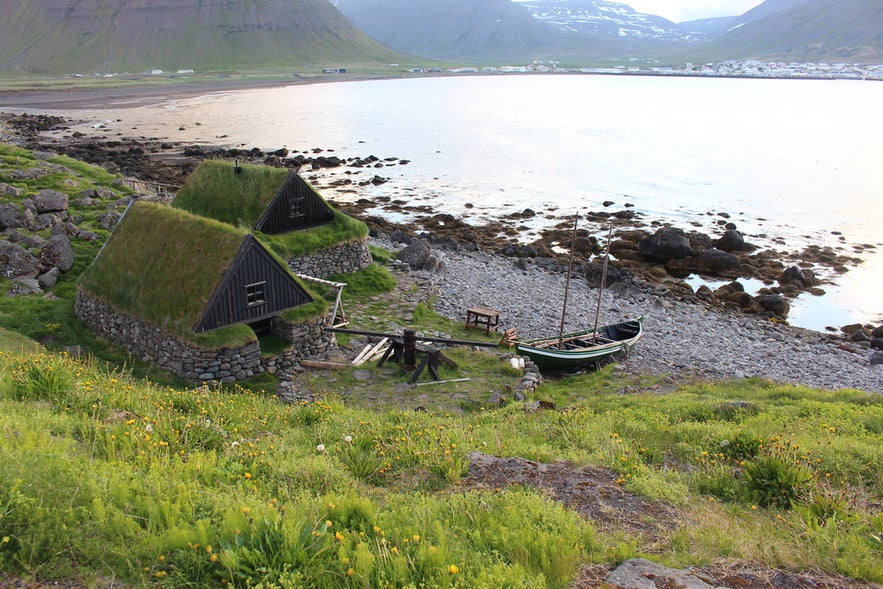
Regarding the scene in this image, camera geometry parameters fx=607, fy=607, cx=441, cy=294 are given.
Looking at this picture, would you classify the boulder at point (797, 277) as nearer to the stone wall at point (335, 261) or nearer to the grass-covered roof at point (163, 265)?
the stone wall at point (335, 261)

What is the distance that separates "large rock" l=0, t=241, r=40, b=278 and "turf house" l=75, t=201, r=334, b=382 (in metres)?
5.53

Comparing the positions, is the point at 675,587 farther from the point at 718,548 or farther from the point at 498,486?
the point at 498,486

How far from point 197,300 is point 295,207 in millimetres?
11648

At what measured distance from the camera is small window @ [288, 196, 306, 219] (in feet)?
94.8

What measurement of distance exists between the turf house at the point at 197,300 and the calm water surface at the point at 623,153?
29549 millimetres

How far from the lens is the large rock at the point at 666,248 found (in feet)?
143

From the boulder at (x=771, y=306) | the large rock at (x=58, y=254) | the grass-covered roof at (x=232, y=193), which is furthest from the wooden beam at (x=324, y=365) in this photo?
the boulder at (x=771, y=306)

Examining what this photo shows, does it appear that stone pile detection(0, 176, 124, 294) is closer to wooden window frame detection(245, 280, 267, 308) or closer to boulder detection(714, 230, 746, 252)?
wooden window frame detection(245, 280, 267, 308)

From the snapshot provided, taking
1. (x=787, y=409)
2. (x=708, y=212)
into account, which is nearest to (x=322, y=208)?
(x=787, y=409)

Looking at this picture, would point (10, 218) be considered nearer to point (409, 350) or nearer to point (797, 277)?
point (409, 350)

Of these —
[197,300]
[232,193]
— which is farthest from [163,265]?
[232,193]

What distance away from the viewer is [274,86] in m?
189

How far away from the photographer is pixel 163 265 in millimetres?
19719

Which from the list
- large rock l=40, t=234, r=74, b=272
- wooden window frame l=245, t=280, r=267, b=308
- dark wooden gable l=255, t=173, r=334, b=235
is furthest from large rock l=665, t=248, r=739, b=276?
large rock l=40, t=234, r=74, b=272
